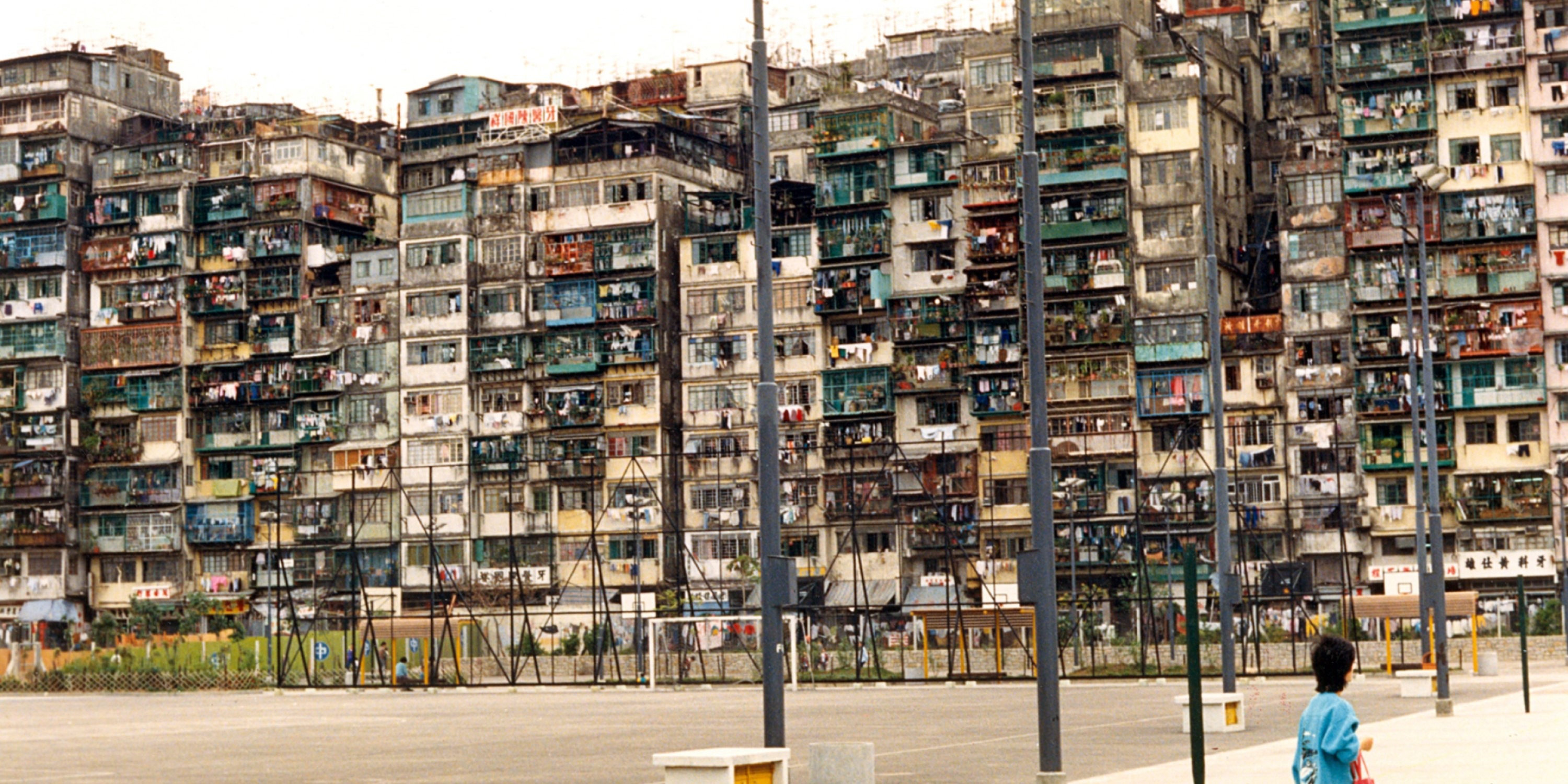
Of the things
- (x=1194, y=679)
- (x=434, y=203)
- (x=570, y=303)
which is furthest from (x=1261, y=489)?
(x=1194, y=679)

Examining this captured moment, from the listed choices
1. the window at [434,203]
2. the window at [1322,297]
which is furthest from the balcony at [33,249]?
the window at [1322,297]

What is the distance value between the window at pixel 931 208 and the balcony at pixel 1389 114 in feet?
68.2

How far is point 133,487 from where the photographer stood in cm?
13288

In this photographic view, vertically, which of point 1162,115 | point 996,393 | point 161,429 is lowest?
point 161,429

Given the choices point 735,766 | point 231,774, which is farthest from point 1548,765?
point 231,774

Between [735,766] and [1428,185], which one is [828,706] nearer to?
[1428,185]

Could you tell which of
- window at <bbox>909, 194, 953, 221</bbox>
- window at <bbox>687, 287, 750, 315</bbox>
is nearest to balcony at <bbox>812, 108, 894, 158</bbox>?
window at <bbox>909, 194, 953, 221</bbox>

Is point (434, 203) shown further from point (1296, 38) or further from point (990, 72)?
point (1296, 38)

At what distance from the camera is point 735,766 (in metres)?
26.2

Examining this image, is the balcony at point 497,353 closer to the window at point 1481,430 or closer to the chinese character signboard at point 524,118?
the chinese character signboard at point 524,118

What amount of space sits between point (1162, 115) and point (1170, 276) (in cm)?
859

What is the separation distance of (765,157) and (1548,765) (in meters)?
13.9

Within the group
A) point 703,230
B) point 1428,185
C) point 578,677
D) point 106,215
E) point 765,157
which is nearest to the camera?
point 765,157

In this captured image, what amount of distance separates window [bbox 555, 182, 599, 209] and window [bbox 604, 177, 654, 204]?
64cm
